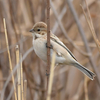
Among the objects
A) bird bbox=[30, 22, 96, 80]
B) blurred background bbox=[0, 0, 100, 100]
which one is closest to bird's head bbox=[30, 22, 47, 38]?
bird bbox=[30, 22, 96, 80]

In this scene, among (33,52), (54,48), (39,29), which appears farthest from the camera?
(33,52)

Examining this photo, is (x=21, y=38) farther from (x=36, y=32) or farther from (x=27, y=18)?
(x=36, y=32)

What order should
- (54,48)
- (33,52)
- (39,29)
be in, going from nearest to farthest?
(54,48)
(39,29)
(33,52)

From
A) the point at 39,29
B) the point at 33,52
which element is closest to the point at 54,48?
the point at 39,29

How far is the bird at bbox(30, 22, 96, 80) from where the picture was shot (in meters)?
1.60

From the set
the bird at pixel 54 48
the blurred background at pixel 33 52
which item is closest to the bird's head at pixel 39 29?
the bird at pixel 54 48

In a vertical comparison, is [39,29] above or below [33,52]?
above

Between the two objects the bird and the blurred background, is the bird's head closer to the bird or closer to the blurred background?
the bird

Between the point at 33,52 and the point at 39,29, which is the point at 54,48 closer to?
the point at 39,29

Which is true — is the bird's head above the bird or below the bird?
above

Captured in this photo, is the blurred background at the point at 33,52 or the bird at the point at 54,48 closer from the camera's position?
the bird at the point at 54,48

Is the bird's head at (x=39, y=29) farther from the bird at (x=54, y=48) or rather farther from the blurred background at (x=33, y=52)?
the blurred background at (x=33, y=52)

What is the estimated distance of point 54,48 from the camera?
1.58m

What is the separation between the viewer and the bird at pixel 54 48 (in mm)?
1601
